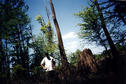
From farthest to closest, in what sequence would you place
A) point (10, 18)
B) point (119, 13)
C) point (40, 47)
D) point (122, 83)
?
point (40, 47) → point (10, 18) → point (119, 13) → point (122, 83)

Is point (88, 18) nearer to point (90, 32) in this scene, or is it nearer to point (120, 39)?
point (90, 32)

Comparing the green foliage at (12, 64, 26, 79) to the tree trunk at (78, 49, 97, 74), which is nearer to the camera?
the green foliage at (12, 64, 26, 79)

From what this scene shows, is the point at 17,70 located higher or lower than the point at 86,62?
higher

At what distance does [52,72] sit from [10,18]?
14.5ft

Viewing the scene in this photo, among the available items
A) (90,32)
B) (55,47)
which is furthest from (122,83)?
(55,47)

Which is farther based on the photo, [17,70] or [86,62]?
[86,62]

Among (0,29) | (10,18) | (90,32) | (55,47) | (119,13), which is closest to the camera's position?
(119,13)

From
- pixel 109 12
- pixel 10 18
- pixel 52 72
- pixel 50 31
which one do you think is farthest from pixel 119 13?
pixel 50 31

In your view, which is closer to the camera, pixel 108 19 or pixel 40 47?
pixel 108 19

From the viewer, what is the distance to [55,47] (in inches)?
722

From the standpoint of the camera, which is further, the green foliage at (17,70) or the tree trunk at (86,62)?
the tree trunk at (86,62)

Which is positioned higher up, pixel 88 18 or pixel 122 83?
pixel 88 18

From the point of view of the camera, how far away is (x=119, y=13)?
3.71 metres

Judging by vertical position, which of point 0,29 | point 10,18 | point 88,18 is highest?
point 88,18
